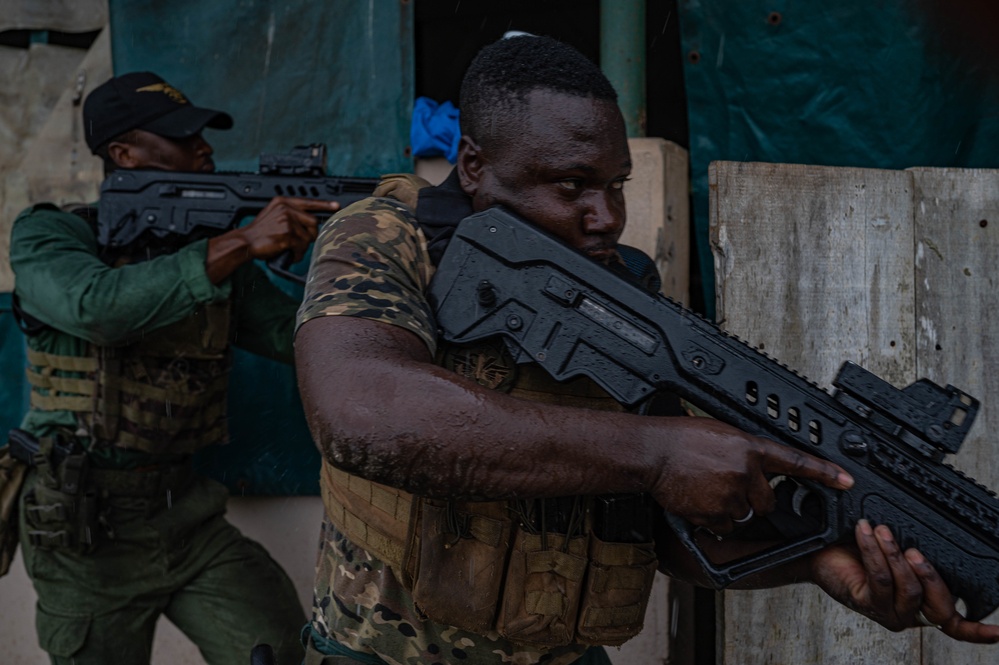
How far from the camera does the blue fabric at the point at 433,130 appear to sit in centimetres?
Answer: 362

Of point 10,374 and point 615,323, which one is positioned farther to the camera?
point 10,374

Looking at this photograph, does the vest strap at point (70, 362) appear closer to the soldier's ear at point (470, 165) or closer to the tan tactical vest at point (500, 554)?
the tan tactical vest at point (500, 554)

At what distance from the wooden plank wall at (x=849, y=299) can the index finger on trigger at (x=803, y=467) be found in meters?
1.15

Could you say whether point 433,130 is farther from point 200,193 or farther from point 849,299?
point 849,299

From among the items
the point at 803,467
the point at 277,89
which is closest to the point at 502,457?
the point at 803,467

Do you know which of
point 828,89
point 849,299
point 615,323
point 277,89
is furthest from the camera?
point 277,89

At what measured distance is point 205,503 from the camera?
361cm

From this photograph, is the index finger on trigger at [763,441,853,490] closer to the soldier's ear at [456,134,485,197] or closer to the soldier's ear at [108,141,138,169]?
the soldier's ear at [456,134,485,197]

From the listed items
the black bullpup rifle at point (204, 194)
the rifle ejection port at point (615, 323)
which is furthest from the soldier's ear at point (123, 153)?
the rifle ejection port at point (615, 323)

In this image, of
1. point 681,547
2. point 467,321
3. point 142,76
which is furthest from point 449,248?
point 142,76

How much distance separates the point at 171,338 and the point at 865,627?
2362mm

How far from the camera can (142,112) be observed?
3.60 meters

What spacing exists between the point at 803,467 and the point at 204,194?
99.4 inches

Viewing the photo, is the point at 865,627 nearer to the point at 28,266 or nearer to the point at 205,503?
the point at 205,503
